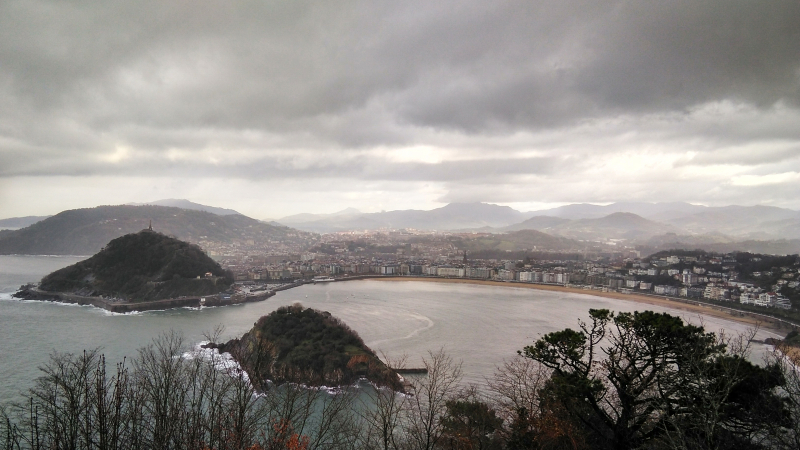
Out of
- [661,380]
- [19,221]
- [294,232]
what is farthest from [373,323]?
[19,221]

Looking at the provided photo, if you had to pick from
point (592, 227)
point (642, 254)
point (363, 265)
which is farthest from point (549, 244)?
point (592, 227)

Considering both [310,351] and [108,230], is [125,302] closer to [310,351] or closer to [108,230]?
[310,351]

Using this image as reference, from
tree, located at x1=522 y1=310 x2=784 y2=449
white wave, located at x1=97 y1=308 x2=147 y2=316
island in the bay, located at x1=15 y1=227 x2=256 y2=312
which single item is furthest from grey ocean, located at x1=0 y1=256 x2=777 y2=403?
tree, located at x1=522 y1=310 x2=784 y2=449

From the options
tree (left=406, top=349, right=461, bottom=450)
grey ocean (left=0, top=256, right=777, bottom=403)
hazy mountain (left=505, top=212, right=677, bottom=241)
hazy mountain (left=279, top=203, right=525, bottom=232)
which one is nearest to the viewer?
tree (left=406, top=349, right=461, bottom=450)

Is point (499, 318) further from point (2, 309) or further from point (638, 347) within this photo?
point (2, 309)

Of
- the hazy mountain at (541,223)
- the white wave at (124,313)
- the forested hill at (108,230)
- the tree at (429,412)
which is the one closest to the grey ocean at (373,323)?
the white wave at (124,313)

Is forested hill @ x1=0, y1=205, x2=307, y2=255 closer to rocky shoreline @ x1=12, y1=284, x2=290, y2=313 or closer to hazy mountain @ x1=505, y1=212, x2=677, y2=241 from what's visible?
rocky shoreline @ x1=12, y1=284, x2=290, y2=313
